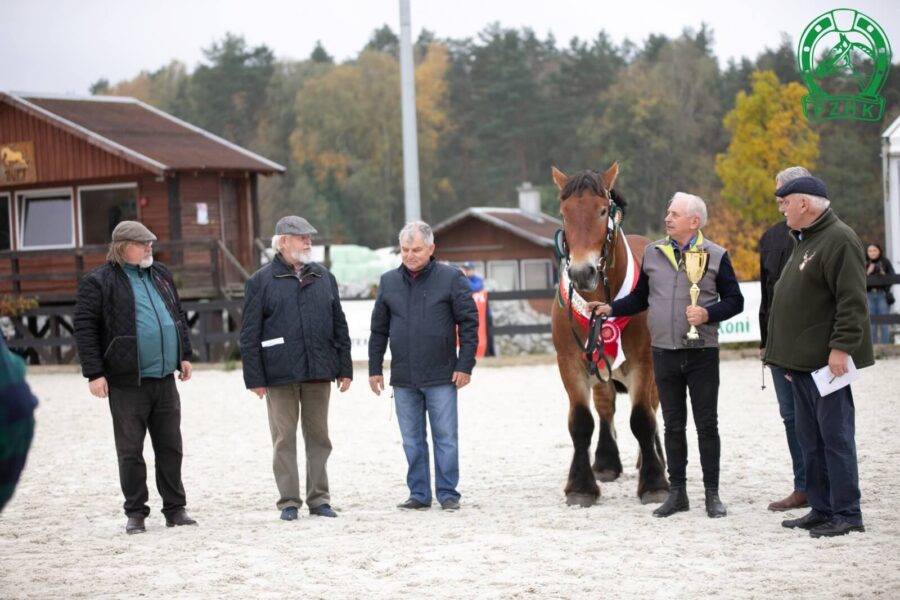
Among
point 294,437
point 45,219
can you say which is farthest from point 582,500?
point 45,219

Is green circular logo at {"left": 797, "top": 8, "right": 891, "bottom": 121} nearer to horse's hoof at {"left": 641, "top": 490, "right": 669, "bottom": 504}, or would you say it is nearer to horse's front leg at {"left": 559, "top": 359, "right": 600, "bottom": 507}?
horse's front leg at {"left": 559, "top": 359, "right": 600, "bottom": 507}

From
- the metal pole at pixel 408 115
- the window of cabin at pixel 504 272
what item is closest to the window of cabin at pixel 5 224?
the metal pole at pixel 408 115

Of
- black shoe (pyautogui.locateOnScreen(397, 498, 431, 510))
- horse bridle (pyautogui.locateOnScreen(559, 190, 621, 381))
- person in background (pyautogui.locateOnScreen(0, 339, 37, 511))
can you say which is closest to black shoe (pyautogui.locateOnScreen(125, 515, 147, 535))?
black shoe (pyautogui.locateOnScreen(397, 498, 431, 510))

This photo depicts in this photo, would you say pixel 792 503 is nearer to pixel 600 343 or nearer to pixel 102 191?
pixel 600 343

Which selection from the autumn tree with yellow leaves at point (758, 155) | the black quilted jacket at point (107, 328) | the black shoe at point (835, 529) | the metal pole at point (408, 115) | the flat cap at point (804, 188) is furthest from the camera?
the autumn tree with yellow leaves at point (758, 155)

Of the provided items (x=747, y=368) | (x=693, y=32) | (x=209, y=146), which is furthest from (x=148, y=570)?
(x=693, y=32)

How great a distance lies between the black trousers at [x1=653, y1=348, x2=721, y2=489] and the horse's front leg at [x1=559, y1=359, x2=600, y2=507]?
0.65 m

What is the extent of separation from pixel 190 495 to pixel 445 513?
208cm

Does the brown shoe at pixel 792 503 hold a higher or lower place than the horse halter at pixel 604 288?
lower

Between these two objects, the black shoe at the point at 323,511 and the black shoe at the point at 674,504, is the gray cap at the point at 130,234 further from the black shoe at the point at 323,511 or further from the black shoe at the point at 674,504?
the black shoe at the point at 674,504

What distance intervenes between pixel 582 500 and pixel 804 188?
7.76 ft

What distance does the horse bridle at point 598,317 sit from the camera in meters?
6.73

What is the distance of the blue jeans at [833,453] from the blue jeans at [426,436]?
87.7 inches

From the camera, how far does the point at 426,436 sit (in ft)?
23.4
